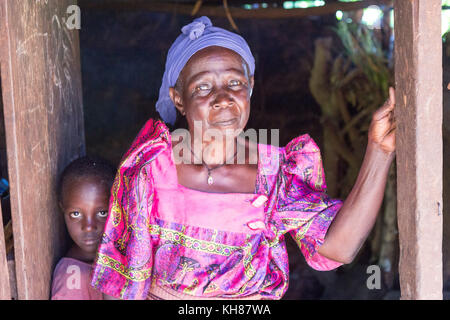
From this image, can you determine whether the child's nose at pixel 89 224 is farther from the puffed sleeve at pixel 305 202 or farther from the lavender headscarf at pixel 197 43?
the puffed sleeve at pixel 305 202

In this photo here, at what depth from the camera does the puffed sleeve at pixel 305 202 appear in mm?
2064

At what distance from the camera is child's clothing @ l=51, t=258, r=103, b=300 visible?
2.24 meters

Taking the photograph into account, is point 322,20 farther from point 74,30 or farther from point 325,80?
point 74,30

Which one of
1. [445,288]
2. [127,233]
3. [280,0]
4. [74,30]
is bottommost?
[445,288]

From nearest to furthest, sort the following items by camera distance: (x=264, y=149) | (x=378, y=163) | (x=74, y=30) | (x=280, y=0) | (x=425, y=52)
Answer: (x=425, y=52) < (x=378, y=163) < (x=264, y=149) < (x=74, y=30) < (x=280, y=0)

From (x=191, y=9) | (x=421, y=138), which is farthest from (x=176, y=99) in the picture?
(x=191, y=9)

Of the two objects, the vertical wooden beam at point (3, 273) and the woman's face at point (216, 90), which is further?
the woman's face at point (216, 90)

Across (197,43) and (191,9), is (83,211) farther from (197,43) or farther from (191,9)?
(191,9)

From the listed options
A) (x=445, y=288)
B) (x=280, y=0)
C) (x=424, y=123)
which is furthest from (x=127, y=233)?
(x=280, y=0)

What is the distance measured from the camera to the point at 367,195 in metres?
1.89

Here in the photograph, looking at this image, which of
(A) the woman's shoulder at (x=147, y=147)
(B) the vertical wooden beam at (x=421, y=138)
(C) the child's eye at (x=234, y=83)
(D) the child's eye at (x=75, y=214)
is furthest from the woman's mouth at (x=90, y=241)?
(B) the vertical wooden beam at (x=421, y=138)

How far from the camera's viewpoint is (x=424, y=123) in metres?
1.53

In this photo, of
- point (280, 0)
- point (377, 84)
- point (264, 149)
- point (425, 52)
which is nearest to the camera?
point (425, 52)
